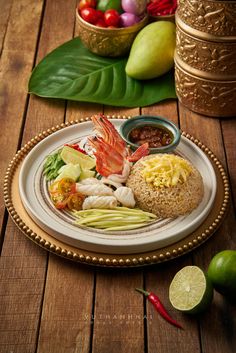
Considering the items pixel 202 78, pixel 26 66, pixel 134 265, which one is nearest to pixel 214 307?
pixel 134 265

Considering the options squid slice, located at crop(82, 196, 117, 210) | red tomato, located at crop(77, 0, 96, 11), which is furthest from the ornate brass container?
squid slice, located at crop(82, 196, 117, 210)

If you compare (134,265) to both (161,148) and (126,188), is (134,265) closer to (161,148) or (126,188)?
(126,188)

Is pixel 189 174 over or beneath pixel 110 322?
over

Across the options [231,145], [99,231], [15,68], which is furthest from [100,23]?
[99,231]

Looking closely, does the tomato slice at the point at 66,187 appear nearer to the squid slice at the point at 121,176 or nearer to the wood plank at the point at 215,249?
the squid slice at the point at 121,176

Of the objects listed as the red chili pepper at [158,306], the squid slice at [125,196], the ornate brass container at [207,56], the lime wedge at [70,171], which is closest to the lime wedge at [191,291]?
the red chili pepper at [158,306]

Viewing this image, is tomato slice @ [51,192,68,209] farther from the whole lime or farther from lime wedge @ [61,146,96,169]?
the whole lime
